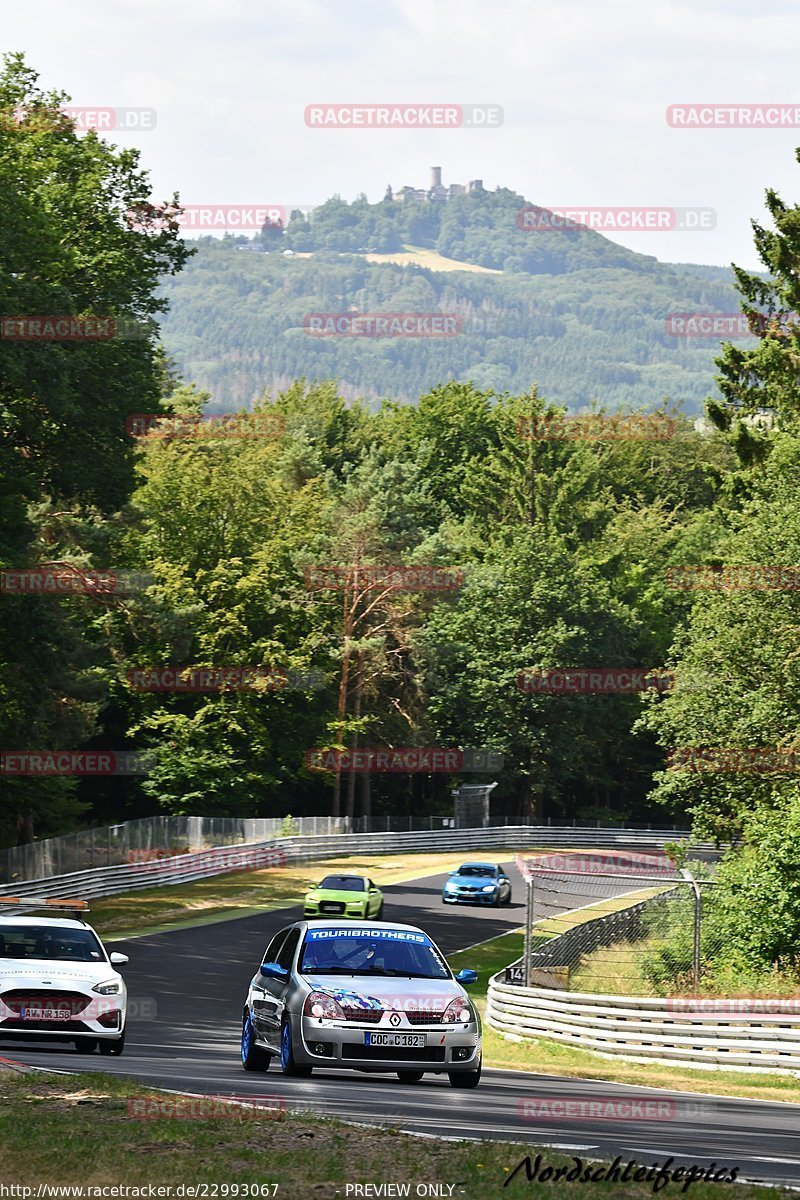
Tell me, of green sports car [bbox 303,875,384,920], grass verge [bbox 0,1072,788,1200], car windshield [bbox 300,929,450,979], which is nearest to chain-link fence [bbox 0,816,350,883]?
green sports car [bbox 303,875,384,920]

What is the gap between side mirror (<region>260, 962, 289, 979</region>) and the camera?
15.8 metres

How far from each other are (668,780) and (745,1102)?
28011 millimetres

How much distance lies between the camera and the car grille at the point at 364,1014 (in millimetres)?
14828

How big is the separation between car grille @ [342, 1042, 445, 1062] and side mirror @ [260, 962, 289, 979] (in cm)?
108

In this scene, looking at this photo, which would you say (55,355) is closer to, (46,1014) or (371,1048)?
(46,1014)

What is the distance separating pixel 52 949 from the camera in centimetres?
1872

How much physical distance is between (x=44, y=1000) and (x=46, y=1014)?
14 centimetres

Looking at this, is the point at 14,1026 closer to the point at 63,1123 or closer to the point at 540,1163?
the point at 63,1123

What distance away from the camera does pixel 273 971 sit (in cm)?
1611

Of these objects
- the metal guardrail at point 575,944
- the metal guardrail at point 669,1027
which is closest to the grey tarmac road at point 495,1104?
the metal guardrail at point 669,1027

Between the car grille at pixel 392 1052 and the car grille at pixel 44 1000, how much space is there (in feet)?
12.6

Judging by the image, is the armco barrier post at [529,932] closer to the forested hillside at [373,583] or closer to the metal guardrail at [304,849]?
the forested hillside at [373,583]

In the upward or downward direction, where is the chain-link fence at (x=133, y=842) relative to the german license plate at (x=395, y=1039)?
downward

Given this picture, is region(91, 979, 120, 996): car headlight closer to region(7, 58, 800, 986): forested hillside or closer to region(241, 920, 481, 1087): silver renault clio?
region(241, 920, 481, 1087): silver renault clio
